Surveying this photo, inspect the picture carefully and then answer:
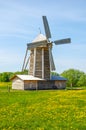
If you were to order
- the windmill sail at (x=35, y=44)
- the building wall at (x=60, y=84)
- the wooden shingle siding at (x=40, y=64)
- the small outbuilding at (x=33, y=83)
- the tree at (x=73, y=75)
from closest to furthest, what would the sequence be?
1. the small outbuilding at (x=33, y=83)
2. the wooden shingle siding at (x=40, y=64)
3. the windmill sail at (x=35, y=44)
4. the building wall at (x=60, y=84)
5. the tree at (x=73, y=75)

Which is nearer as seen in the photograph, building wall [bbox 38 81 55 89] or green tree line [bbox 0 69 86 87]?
building wall [bbox 38 81 55 89]

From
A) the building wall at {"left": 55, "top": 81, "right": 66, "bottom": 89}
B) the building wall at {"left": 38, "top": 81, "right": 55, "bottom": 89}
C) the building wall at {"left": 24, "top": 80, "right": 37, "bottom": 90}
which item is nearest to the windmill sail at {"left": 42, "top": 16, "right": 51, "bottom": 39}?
the building wall at {"left": 38, "top": 81, "right": 55, "bottom": 89}

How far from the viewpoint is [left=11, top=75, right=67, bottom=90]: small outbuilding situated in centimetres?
6844

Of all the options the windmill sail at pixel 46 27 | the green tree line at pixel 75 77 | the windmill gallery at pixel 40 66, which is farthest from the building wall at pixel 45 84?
the green tree line at pixel 75 77

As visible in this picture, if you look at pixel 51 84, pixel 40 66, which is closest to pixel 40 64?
pixel 40 66

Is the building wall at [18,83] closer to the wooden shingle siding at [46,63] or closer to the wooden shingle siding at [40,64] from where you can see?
the wooden shingle siding at [40,64]

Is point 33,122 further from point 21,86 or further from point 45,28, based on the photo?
point 45,28

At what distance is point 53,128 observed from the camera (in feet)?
53.8

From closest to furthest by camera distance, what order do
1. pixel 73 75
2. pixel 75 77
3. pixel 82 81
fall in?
pixel 82 81
pixel 75 77
pixel 73 75

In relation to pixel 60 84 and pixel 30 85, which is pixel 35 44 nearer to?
pixel 30 85

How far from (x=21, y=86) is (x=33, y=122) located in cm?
5107

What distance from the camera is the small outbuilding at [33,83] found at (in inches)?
2694

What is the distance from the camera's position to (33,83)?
2729 inches

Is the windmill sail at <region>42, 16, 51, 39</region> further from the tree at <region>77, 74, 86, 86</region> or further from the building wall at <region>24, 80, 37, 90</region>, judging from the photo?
the tree at <region>77, 74, 86, 86</region>
